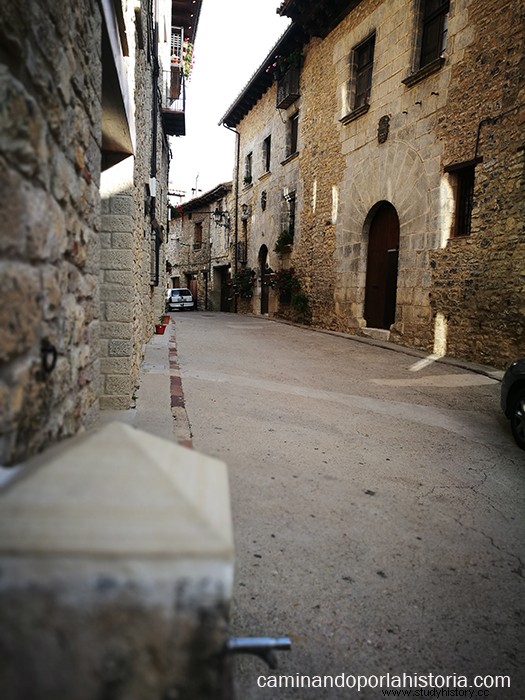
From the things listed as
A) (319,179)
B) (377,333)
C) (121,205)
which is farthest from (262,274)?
(121,205)

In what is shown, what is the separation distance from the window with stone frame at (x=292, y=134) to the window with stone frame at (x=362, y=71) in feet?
11.9

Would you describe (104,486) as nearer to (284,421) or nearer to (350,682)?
(350,682)

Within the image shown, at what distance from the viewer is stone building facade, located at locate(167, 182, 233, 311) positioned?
21.5 meters

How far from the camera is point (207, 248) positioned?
81.6 feet

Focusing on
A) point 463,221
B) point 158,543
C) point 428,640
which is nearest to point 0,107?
point 158,543

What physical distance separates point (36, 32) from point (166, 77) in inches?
421

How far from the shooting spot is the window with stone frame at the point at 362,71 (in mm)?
10734

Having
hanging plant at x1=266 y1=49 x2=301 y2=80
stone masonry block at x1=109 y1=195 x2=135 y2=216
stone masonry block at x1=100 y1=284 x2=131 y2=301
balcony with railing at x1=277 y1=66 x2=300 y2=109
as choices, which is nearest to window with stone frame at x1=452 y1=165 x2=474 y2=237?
stone masonry block at x1=109 y1=195 x2=135 y2=216

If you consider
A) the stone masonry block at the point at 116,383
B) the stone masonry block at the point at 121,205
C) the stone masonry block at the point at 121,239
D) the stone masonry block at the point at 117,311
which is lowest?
the stone masonry block at the point at 116,383

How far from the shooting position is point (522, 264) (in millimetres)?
6758

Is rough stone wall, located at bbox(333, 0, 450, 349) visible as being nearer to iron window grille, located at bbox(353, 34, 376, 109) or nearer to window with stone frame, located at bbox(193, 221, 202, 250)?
iron window grille, located at bbox(353, 34, 376, 109)

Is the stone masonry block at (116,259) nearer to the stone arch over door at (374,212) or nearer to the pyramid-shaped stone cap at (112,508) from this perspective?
the pyramid-shaped stone cap at (112,508)

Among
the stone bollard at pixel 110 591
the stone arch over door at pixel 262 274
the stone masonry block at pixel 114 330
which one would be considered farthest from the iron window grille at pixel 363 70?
the stone bollard at pixel 110 591

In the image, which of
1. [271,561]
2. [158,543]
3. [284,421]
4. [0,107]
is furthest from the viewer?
[284,421]
